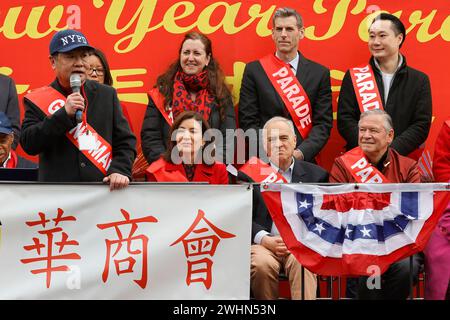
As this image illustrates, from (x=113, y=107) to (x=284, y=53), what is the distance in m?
2.50

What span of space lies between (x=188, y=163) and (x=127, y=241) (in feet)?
3.70

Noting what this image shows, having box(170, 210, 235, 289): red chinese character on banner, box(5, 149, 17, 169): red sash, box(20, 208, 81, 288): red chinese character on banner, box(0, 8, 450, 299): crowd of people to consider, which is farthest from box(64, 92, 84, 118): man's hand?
box(5, 149, 17, 169): red sash

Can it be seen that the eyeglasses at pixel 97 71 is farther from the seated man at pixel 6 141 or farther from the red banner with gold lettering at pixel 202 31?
the seated man at pixel 6 141

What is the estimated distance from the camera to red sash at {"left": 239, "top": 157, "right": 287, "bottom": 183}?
910 cm

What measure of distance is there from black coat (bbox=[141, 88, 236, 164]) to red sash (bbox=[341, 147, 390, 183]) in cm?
120

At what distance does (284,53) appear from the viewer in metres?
10.4

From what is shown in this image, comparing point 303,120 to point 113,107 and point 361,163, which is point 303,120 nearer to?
point 361,163

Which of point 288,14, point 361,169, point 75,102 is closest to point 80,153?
point 75,102

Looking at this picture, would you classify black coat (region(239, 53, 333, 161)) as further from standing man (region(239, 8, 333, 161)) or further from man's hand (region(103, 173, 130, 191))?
man's hand (region(103, 173, 130, 191))

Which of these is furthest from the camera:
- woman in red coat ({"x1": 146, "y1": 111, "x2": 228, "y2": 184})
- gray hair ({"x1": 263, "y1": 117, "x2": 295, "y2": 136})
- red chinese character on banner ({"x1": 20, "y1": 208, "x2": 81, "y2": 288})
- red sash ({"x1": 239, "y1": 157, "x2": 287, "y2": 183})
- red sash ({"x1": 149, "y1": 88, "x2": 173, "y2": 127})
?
red sash ({"x1": 149, "y1": 88, "x2": 173, "y2": 127})

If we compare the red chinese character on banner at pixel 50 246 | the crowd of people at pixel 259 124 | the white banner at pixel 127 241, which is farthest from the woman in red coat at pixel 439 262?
the red chinese character on banner at pixel 50 246

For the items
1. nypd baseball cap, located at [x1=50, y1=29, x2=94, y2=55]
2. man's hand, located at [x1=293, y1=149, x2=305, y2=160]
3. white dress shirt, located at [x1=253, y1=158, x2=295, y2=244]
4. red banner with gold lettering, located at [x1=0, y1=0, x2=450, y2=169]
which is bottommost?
white dress shirt, located at [x1=253, y1=158, x2=295, y2=244]

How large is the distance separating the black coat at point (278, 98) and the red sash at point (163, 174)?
1519 mm

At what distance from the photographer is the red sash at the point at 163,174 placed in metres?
8.64
